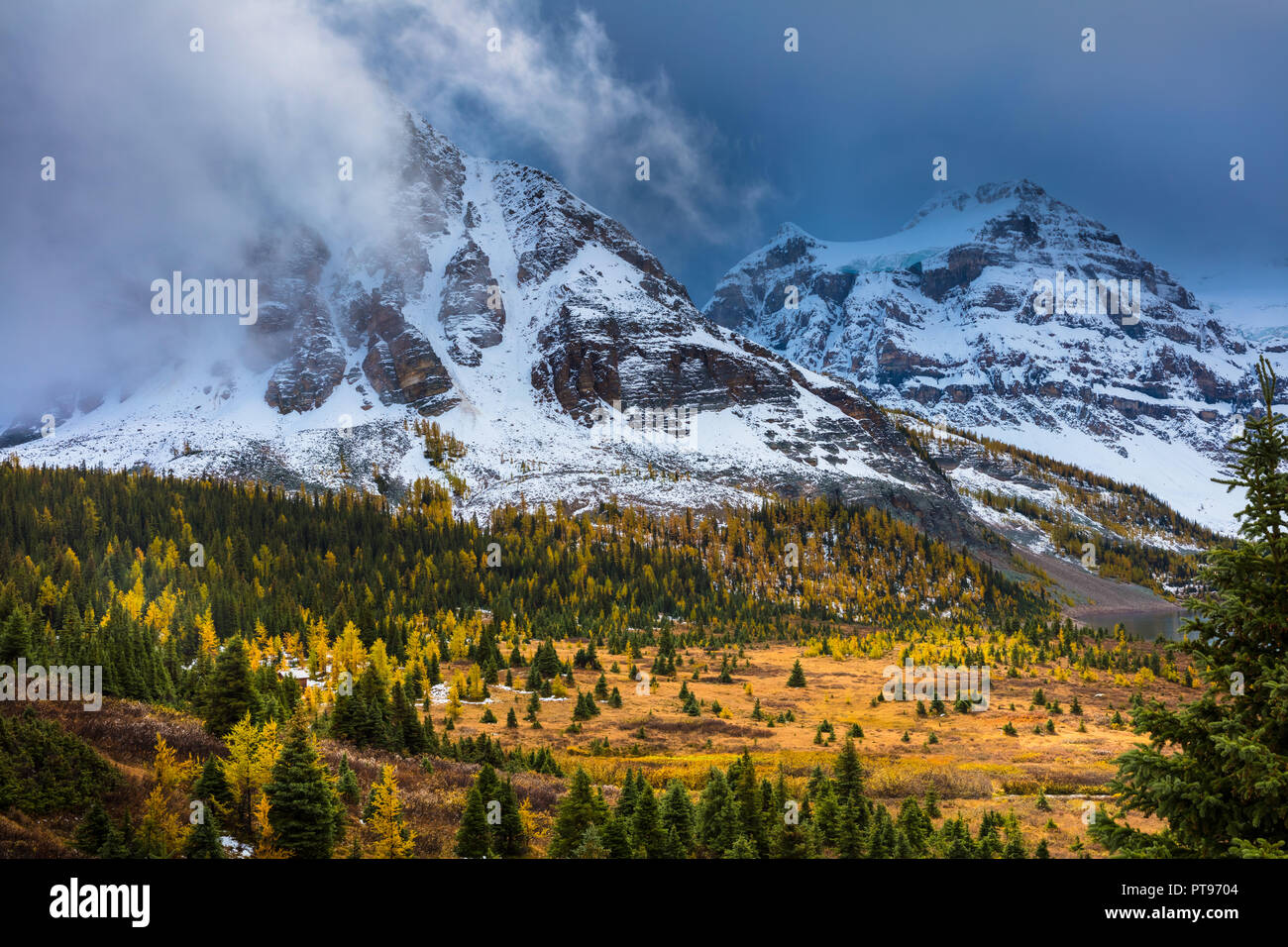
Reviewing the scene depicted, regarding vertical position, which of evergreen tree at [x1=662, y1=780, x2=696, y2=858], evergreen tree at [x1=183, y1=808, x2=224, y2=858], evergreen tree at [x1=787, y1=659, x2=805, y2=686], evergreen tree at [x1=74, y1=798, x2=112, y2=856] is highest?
evergreen tree at [x1=74, y1=798, x2=112, y2=856]

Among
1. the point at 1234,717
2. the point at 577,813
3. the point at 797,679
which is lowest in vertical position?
the point at 797,679

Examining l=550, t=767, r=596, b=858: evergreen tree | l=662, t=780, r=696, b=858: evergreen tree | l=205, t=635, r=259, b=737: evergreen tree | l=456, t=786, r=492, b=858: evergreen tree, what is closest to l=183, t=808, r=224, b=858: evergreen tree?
l=456, t=786, r=492, b=858: evergreen tree

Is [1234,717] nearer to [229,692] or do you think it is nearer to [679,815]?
[679,815]

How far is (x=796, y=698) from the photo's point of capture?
74.7 m

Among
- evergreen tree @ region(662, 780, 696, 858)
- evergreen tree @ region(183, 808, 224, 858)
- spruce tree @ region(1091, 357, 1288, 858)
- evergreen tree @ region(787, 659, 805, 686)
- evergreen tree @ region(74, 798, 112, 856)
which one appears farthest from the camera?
evergreen tree @ region(787, 659, 805, 686)

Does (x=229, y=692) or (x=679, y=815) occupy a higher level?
(x=229, y=692)

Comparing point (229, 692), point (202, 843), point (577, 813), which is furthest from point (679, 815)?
point (229, 692)

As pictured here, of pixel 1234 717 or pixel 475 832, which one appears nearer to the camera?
pixel 1234 717

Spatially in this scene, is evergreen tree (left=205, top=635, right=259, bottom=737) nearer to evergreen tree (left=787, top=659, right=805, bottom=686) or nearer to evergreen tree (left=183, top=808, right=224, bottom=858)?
evergreen tree (left=183, top=808, right=224, bottom=858)

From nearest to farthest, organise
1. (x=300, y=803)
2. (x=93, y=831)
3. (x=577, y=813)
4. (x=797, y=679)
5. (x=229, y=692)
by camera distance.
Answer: (x=93, y=831) < (x=300, y=803) < (x=577, y=813) < (x=229, y=692) < (x=797, y=679)

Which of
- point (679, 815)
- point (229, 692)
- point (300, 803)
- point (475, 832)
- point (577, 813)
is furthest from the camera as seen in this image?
point (229, 692)

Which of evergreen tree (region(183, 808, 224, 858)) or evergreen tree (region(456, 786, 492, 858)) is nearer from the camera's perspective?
evergreen tree (region(183, 808, 224, 858))
